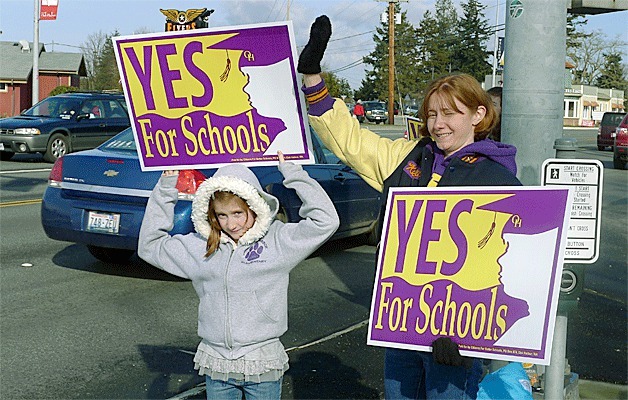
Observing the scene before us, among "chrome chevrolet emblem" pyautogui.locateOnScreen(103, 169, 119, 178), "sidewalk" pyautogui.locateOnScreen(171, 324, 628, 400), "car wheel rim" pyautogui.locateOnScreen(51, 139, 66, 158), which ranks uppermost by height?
"car wheel rim" pyautogui.locateOnScreen(51, 139, 66, 158)

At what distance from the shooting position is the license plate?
24.9ft

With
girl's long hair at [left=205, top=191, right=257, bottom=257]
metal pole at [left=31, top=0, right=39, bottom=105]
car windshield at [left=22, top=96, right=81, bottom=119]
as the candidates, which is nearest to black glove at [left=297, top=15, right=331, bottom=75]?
girl's long hair at [left=205, top=191, right=257, bottom=257]

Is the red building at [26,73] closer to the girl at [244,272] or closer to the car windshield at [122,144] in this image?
the car windshield at [122,144]

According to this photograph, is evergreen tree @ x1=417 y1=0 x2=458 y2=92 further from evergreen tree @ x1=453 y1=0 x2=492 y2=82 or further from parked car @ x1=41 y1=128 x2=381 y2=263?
parked car @ x1=41 y1=128 x2=381 y2=263

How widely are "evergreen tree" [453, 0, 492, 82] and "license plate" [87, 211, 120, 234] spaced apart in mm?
83054

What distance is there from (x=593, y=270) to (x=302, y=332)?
4129 mm

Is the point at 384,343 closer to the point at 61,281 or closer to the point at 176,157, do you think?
the point at 176,157

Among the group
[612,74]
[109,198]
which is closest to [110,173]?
[109,198]

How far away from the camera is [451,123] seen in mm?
3219

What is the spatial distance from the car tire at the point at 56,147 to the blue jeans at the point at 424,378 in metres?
17.9

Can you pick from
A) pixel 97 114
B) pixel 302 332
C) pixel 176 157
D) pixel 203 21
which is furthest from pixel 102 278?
pixel 97 114

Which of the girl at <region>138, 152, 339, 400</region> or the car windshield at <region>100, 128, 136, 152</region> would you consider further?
the car windshield at <region>100, 128, 136, 152</region>

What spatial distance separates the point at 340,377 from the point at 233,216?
229cm

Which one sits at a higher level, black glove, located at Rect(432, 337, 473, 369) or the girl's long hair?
the girl's long hair
